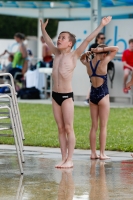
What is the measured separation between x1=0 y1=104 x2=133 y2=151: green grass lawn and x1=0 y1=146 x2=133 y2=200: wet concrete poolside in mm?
838

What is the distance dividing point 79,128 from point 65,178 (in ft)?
16.5

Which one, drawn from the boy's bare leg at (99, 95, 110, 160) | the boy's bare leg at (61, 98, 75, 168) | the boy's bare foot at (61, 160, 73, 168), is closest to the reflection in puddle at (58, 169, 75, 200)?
the boy's bare foot at (61, 160, 73, 168)

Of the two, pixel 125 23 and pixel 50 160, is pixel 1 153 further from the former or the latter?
pixel 125 23

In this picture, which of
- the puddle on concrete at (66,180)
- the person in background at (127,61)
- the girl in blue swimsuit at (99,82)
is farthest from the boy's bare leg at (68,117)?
the person in background at (127,61)

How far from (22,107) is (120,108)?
104 inches

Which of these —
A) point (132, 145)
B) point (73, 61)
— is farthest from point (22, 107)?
point (73, 61)

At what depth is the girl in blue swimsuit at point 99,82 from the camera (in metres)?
9.05

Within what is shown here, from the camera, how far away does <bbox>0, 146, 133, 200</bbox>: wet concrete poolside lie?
6551 millimetres

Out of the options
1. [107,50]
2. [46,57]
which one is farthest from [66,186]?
[46,57]

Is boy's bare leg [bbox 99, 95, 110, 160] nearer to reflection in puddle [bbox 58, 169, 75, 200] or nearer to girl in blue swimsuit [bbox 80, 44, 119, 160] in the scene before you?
girl in blue swimsuit [bbox 80, 44, 119, 160]

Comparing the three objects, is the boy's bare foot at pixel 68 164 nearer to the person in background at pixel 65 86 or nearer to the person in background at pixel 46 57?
the person in background at pixel 65 86

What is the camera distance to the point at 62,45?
848 centimetres

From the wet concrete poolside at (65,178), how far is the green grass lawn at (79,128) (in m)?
0.84

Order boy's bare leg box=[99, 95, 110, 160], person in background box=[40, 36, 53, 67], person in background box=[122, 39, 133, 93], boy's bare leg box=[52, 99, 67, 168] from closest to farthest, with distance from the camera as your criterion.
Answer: boy's bare leg box=[52, 99, 67, 168] → boy's bare leg box=[99, 95, 110, 160] → person in background box=[122, 39, 133, 93] → person in background box=[40, 36, 53, 67]
